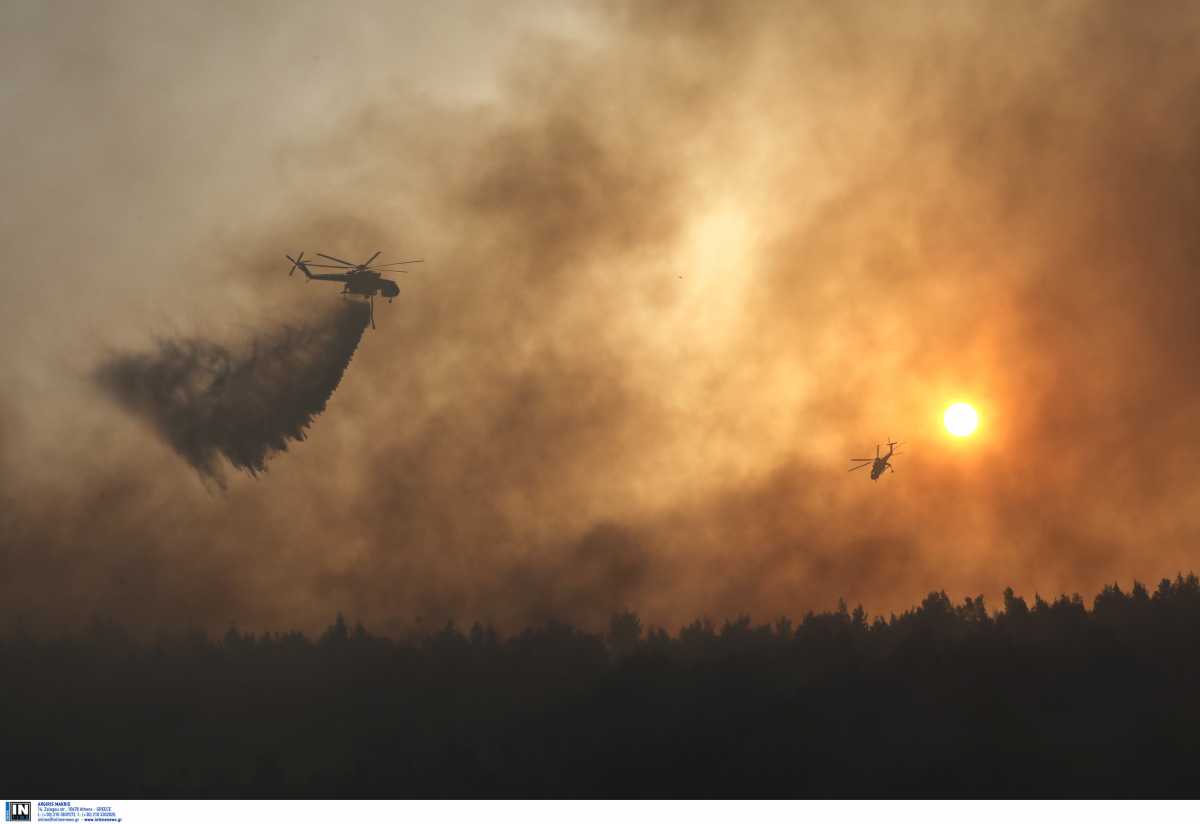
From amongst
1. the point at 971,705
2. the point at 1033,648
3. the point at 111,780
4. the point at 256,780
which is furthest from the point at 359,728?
the point at 1033,648

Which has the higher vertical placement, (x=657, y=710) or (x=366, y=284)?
(x=366, y=284)

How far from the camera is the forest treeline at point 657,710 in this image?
80250 mm

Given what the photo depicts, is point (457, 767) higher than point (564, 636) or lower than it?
lower

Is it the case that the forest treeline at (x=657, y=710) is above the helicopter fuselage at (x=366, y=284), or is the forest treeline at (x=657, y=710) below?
below

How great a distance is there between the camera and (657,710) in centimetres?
8988

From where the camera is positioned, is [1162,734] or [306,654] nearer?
[1162,734]

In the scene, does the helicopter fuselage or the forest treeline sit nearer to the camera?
the forest treeline

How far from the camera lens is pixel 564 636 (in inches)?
4218

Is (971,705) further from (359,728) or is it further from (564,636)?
(359,728)

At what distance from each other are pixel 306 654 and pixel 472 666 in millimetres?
18391

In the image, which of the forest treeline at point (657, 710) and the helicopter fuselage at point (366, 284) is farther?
the helicopter fuselage at point (366, 284)

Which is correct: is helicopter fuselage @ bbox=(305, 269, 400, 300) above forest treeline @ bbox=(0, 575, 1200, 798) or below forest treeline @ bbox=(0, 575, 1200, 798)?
above

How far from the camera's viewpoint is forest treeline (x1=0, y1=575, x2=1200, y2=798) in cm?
8025
